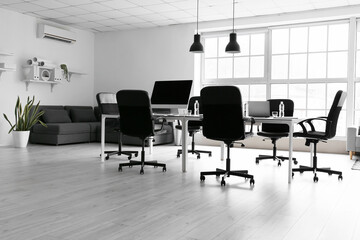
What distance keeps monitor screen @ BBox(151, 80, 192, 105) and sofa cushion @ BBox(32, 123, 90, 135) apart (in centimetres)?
287

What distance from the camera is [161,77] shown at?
857 centimetres

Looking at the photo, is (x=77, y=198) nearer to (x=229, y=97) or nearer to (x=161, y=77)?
(x=229, y=97)

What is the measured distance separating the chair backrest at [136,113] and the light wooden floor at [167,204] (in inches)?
20.6

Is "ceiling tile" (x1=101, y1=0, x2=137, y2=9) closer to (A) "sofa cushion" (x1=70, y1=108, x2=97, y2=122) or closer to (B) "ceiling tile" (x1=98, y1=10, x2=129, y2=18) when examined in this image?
(B) "ceiling tile" (x1=98, y1=10, x2=129, y2=18)

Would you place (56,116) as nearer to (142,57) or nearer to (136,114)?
(142,57)

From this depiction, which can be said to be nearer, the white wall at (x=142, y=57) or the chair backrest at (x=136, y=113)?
the chair backrest at (x=136, y=113)

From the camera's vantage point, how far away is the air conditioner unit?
25.6ft

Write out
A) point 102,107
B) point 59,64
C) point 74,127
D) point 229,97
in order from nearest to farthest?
point 229,97, point 102,107, point 74,127, point 59,64

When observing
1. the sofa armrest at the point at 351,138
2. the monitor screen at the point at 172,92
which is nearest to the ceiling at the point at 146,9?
the monitor screen at the point at 172,92

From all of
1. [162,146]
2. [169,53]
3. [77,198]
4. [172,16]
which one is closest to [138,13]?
[172,16]

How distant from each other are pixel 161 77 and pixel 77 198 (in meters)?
5.69

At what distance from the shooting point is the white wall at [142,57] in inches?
327

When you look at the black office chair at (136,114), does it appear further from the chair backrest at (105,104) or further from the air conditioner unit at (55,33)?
the air conditioner unit at (55,33)

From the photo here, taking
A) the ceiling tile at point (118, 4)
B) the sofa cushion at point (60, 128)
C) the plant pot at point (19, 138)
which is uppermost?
the ceiling tile at point (118, 4)
